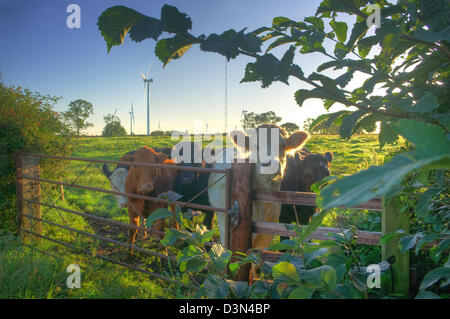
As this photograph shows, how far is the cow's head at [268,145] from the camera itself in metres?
2.73

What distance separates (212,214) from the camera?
14.5 feet

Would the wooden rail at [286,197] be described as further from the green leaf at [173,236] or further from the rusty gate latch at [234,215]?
the green leaf at [173,236]

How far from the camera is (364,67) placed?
0.72m

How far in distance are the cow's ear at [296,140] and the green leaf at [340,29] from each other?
8.23ft

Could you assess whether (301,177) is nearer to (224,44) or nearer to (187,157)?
(187,157)

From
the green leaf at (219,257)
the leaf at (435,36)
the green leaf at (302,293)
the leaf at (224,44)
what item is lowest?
the green leaf at (219,257)

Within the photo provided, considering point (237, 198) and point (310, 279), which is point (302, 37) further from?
point (237, 198)

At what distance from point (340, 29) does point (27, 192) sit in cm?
537

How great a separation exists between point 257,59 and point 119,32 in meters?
0.24

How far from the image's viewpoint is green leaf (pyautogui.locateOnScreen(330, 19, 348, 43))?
32.1 inches

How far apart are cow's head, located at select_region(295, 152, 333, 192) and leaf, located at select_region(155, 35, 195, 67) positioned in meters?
4.02

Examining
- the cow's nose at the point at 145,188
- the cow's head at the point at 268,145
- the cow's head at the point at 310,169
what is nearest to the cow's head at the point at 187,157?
the cow's nose at the point at 145,188

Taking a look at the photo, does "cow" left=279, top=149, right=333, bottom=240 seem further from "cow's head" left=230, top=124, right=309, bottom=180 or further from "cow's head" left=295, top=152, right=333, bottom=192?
"cow's head" left=230, top=124, right=309, bottom=180
